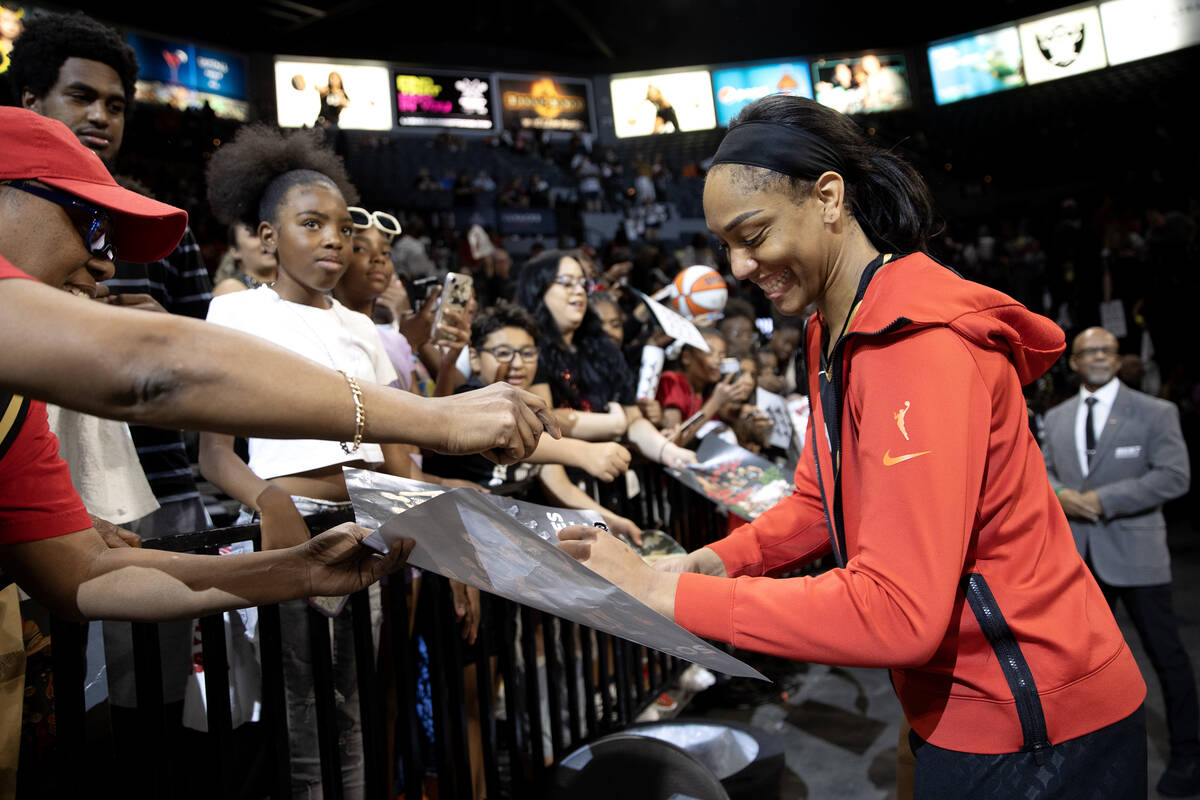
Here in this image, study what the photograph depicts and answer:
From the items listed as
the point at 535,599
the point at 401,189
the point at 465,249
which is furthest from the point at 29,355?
the point at 401,189

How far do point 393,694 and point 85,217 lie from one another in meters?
1.92

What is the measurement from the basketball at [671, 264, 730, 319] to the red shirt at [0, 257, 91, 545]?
165 inches

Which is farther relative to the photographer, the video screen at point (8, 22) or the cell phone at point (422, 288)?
the video screen at point (8, 22)

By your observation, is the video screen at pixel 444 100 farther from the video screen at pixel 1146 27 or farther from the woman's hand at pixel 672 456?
the woman's hand at pixel 672 456

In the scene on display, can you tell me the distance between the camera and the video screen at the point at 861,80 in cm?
2145

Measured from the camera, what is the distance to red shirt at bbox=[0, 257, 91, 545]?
1403mm


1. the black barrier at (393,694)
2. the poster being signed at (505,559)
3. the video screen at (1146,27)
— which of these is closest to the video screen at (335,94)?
the black barrier at (393,694)

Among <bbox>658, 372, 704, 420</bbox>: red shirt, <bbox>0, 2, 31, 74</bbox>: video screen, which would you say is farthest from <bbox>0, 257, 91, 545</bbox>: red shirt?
<bbox>0, 2, 31, 74</bbox>: video screen

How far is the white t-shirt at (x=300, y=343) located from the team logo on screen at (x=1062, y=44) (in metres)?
21.9

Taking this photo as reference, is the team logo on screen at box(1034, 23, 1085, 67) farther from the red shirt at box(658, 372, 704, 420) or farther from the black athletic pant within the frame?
the black athletic pant

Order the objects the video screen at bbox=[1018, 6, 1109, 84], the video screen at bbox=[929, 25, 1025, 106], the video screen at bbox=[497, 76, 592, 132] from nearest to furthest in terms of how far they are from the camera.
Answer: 1. the video screen at bbox=[1018, 6, 1109, 84]
2. the video screen at bbox=[929, 25, 1025, 106]
3. the video screen at bbox=[497, 76, 592, 132]

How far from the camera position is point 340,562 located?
1511 mm

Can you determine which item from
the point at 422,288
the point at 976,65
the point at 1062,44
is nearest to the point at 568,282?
the point at 422,288

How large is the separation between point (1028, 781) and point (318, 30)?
18733 mm
